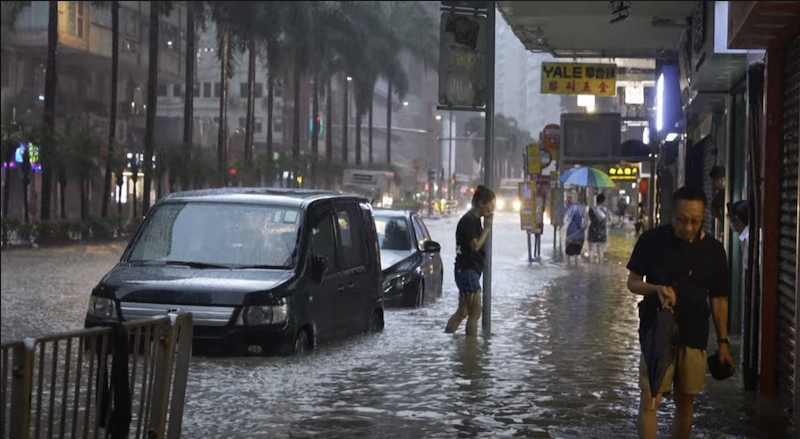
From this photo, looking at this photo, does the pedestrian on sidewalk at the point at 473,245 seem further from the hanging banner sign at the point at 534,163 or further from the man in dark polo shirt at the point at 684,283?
the hanging banner sign at the point at 534,163

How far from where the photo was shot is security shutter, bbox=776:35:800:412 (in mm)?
9125

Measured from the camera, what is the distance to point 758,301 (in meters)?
10.1

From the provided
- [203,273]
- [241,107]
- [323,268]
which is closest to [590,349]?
[323,268]

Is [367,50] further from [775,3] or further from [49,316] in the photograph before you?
[775,3]

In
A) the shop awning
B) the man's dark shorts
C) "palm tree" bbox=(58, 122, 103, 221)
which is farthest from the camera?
"palm tree" bbox=(58, 122, 103, 221)

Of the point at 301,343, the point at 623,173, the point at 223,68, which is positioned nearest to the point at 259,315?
the point at 301,343

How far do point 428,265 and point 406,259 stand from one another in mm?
1562

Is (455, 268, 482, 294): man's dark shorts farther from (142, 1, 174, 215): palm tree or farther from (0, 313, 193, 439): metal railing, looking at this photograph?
(142, 1, 174, 215): palm tree

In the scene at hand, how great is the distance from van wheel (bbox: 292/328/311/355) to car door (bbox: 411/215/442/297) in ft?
21.1

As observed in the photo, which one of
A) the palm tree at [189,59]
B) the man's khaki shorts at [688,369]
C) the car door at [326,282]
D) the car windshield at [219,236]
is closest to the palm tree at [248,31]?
the palm tree at [189,59]

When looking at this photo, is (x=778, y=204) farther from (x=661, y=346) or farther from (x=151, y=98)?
(x=151, y=98)

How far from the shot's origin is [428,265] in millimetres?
19203

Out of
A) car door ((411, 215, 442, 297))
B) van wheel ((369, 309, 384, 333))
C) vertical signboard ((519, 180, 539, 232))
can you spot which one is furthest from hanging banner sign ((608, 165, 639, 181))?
van wheel ((369, 309, 384, 333))

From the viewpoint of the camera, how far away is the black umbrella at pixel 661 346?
277 inches
